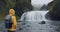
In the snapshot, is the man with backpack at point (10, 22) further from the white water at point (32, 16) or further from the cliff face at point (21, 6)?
the cliff face at point (21, 6)

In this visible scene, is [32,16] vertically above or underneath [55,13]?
underneath

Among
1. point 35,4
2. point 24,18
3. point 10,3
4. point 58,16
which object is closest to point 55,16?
point 58,16

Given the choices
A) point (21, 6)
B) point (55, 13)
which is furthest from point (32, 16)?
point (55, 13)

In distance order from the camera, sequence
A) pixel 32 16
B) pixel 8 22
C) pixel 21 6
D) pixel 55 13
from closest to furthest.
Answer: pixel 8 22
pixel 55 13
pixel 32 16
pixel 21 6

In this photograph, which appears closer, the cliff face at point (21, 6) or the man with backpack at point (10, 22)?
the man with backpack at point (10, 22)

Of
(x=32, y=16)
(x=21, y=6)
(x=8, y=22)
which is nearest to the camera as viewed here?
(x=8, y=22)

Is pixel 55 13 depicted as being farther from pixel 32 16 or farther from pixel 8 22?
pixel 8 22

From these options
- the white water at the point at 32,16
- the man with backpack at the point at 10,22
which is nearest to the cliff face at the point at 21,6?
the white water at the point at 32,16

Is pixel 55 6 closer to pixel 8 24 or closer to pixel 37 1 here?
pixel 37 1

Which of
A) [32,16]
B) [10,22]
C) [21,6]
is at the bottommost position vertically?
[10,22]

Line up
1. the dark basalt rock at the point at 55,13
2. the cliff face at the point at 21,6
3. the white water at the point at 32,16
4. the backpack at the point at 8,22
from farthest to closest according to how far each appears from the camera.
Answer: the cliff face at the point at 21,6 → the white water at the point at 32,16 → the dark basalt rock at the point at 55,13 → the backpack at the point at 8,22

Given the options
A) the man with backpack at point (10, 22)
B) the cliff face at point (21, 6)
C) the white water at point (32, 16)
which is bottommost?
the man with backpack at point (10, 22)

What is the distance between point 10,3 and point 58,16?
13416mm

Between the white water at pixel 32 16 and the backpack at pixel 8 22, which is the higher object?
the white water at pixel 32 16
